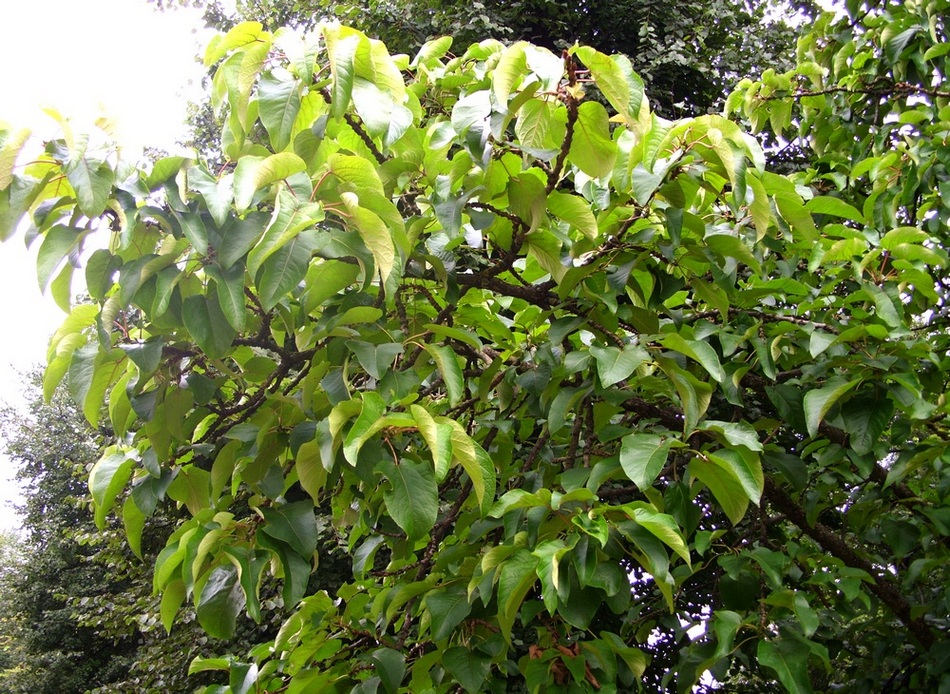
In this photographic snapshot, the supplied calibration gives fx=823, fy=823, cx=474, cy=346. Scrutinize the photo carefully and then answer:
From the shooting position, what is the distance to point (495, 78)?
1.31 meters

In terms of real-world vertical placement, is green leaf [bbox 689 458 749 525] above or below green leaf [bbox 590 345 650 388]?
below

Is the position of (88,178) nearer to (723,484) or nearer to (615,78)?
(615,78)

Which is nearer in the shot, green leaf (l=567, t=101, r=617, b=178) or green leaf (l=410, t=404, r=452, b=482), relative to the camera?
green leaf (l=410, t=404, r=452, b=482)

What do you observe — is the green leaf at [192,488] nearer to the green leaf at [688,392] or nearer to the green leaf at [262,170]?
the green leaf at [262,170]

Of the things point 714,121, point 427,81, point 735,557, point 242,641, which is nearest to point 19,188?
point 427,81

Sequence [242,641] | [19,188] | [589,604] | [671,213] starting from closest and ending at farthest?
[19,188] → [589,604] → [671,213] → [242,641]

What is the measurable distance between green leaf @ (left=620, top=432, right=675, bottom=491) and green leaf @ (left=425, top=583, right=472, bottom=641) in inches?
16.5

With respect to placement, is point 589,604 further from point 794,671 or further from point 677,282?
point 677,282

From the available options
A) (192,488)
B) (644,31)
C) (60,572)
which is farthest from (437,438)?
(60,572)

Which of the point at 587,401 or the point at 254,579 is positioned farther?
the point at 587,401

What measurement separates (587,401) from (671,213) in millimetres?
482

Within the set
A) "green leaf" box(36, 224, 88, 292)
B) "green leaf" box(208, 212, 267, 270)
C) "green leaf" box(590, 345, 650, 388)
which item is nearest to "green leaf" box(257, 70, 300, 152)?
"green leaf" box(208, 212, 267, 270)

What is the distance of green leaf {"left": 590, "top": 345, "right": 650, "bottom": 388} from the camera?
1429 mm

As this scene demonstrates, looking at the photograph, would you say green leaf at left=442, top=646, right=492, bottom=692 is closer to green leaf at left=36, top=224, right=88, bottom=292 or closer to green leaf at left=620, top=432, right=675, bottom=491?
green leaf at left=620, top=432, right=675, bottom=491
